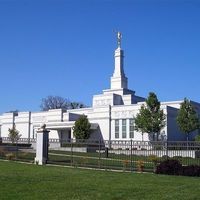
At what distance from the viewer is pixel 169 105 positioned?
2495 inches

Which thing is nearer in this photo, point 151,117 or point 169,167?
point 169,167

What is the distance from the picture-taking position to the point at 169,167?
59.4 feet

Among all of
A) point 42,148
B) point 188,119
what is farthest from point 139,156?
point 188,119

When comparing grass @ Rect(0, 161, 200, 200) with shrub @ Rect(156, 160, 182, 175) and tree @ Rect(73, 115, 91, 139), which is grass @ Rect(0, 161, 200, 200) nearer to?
shrub @ Rect(156, 160, 182, 175)

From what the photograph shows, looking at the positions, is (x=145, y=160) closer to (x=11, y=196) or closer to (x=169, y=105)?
(x=11, y=196)

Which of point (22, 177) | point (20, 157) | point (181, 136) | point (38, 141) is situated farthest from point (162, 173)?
Result: point (181, 136)

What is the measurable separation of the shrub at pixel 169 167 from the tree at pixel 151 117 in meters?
36.6

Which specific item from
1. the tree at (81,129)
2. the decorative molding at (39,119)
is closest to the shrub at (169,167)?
the tree at (81,129)

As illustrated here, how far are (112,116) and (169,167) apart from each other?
1931 inches

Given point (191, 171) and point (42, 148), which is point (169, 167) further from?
point (42, 148)

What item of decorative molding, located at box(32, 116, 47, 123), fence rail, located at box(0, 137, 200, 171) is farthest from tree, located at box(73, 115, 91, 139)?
fence rail, located at box(0, 137, 200, 171)

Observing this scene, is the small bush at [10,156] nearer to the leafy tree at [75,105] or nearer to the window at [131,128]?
the window at [131,128]

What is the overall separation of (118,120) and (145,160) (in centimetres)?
4552

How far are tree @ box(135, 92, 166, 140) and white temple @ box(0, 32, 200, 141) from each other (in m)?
5.43
